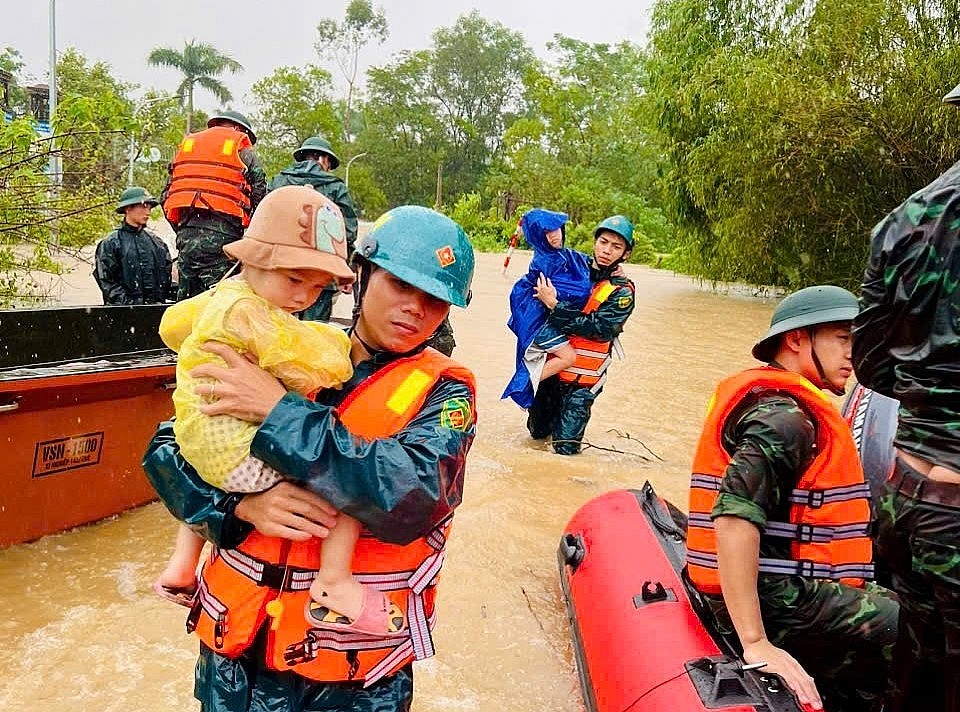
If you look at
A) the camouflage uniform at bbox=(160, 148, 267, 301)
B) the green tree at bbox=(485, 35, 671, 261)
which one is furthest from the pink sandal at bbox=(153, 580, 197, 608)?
the green tree at bbox=(485, 35, 671, 261)

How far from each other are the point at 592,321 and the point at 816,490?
4.02 meters

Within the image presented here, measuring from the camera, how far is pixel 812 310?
2596 mm

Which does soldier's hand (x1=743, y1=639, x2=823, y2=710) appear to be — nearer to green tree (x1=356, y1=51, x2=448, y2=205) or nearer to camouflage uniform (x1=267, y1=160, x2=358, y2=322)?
camouflage uniform (x1=267, y1=160, x2=358, y2=322)

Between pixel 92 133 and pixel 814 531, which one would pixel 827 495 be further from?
pixel 92 133

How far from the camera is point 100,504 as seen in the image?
4.56 metres

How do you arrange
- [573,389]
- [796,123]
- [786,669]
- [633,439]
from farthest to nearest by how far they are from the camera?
1. [796,123]
2. [633,439]
3. [573,389]
4. [786,669]

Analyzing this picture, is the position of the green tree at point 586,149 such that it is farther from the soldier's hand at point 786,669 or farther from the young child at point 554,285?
the soldier's hand at point 786,669

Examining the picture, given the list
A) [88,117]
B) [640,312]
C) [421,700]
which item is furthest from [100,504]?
[640,312]

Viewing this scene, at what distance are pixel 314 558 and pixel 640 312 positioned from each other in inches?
626

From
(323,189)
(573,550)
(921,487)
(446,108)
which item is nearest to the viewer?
(921,487)

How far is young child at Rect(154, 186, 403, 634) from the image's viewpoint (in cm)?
156

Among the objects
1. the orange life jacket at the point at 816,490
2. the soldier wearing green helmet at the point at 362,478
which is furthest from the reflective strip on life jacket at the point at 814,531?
the soldier wearing green helmet at the point at 362,478

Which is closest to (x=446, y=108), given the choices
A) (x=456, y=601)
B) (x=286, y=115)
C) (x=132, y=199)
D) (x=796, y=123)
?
(x=286, y=115)

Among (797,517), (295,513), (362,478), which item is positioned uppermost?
(362,478)
